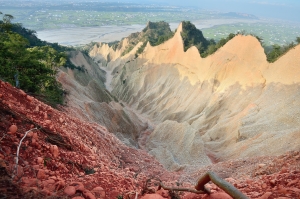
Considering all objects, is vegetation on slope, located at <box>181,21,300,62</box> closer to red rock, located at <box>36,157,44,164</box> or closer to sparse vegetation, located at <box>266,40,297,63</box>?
sparse vegetation, located at <box>266,40,297,63</box>

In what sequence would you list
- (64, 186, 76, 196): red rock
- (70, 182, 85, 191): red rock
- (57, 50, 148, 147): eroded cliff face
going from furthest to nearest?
(57, 50, 148, 147): eroded cliff face, (70, 182, 85, 191): red rock, (64, 186, 76, 196): red rock

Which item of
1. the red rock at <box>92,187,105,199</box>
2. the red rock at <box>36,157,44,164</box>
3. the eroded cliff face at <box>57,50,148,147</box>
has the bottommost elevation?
the eroded cliff face at <box>57,50,148,147</box>

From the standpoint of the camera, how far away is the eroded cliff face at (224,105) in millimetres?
18891

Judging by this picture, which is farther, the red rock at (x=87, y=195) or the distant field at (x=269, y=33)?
the distant field at (x=269, y=33)

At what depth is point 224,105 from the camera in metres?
27.1

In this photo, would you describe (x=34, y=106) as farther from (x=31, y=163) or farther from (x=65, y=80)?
(x=65, y=80)

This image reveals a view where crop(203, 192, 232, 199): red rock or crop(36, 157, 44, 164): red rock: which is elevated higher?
crop(203, 192, 232, 199): red rock

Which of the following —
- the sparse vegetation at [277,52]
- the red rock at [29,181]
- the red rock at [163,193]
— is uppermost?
the sparse vegetation at [277,52]

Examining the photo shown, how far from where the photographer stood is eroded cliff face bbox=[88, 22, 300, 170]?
744 inches

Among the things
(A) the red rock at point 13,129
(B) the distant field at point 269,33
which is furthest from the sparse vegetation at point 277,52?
(B) the distant field at point 269,33

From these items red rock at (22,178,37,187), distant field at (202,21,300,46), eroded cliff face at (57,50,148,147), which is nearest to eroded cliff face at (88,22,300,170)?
eroded cliff face at (57,50,148,147)

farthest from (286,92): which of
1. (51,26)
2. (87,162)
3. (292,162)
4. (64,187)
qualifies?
(51,26)

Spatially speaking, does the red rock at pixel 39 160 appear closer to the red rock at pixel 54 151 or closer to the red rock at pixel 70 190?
the red rock at pixel 54 151

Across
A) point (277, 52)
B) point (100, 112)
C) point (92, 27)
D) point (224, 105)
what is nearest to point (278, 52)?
point (277, 52)
